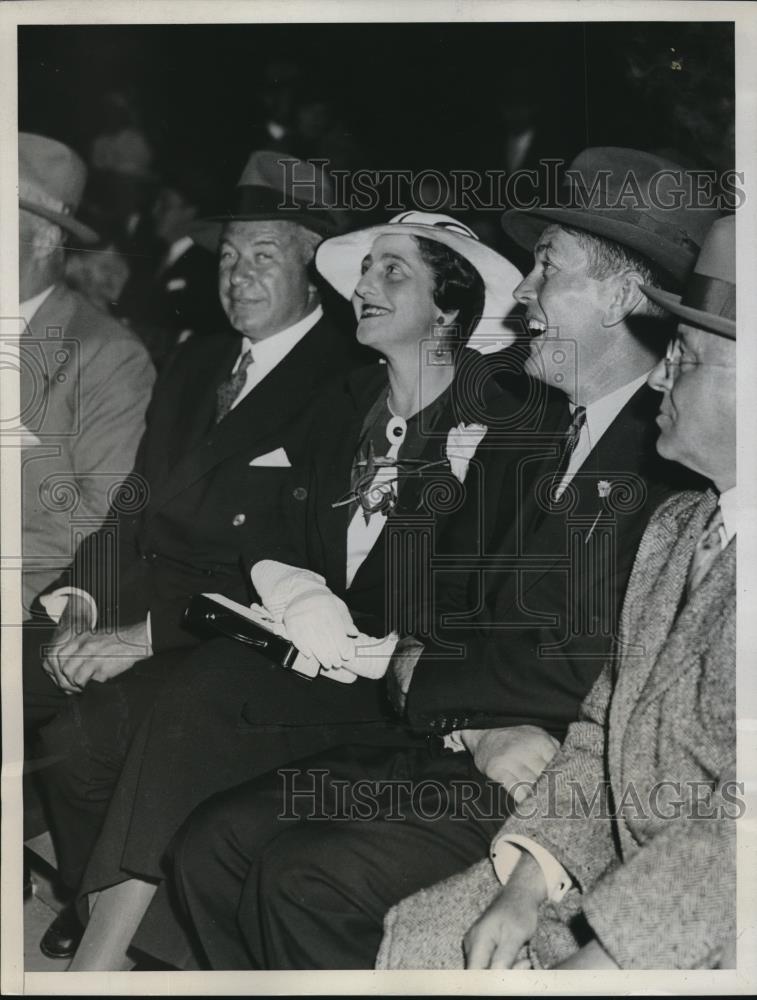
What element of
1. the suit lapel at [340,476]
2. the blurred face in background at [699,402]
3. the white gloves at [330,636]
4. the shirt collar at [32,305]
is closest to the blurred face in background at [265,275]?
the suit lapel at [340,476]

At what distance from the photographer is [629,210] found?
2348 mm

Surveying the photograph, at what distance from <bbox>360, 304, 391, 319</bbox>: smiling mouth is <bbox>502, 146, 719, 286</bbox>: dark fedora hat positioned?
0.35 meters

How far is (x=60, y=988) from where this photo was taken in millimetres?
2441

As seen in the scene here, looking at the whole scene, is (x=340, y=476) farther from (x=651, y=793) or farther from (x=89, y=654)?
(x=651, y=793)

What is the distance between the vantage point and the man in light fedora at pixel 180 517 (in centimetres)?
245

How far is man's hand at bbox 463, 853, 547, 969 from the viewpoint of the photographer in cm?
218

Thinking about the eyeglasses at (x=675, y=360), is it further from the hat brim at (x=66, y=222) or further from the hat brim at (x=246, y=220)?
the hat brim at (x=66, y=222)

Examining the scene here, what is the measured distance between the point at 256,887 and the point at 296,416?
110 centimetres

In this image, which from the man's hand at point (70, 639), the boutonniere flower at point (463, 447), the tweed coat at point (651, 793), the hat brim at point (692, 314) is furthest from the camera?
→ the man's hand at point (70, 639)

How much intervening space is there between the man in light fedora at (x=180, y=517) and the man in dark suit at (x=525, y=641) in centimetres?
35

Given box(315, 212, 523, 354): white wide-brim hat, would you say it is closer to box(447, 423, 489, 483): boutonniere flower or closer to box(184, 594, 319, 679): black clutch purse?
box(447, 423, 489, 483): boutonniere flower

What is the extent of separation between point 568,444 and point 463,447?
244 mm

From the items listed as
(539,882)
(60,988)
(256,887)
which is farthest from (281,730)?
(60,988)

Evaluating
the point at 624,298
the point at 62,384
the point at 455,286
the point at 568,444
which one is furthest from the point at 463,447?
the point at 62,384
